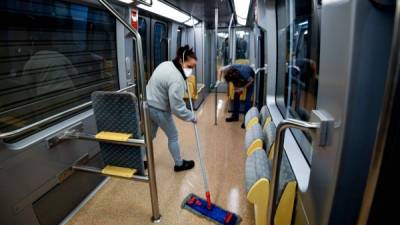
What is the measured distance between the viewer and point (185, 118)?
2.76 meters

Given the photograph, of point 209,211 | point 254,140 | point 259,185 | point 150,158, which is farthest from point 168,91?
point 259,185

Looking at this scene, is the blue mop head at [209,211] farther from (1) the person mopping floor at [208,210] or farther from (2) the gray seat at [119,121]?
(2) the gray seat at [119,121]

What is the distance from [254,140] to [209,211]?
891 mm

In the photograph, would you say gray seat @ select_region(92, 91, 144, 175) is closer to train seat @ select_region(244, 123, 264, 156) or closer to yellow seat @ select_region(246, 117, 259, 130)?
train seat @ select_region(244, 123, 264, 156)

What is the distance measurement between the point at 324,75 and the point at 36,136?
7.17 ft

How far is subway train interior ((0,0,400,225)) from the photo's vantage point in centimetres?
74

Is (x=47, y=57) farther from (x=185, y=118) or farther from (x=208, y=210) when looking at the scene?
(x=208, y=210)

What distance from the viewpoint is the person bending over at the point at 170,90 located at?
2615 mm

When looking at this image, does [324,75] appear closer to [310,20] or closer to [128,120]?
[310,20]

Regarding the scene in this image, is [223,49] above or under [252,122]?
above

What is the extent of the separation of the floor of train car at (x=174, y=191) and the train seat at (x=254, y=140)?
0.73 meters

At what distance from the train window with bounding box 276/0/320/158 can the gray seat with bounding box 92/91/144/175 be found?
1.48 meters

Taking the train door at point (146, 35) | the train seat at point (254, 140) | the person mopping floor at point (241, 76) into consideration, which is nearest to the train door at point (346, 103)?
the train seat at point (254, 140)

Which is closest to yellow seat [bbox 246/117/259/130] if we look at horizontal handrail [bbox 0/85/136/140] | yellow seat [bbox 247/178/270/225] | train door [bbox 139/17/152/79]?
yellow seat [bbox 247/178/270/225]
